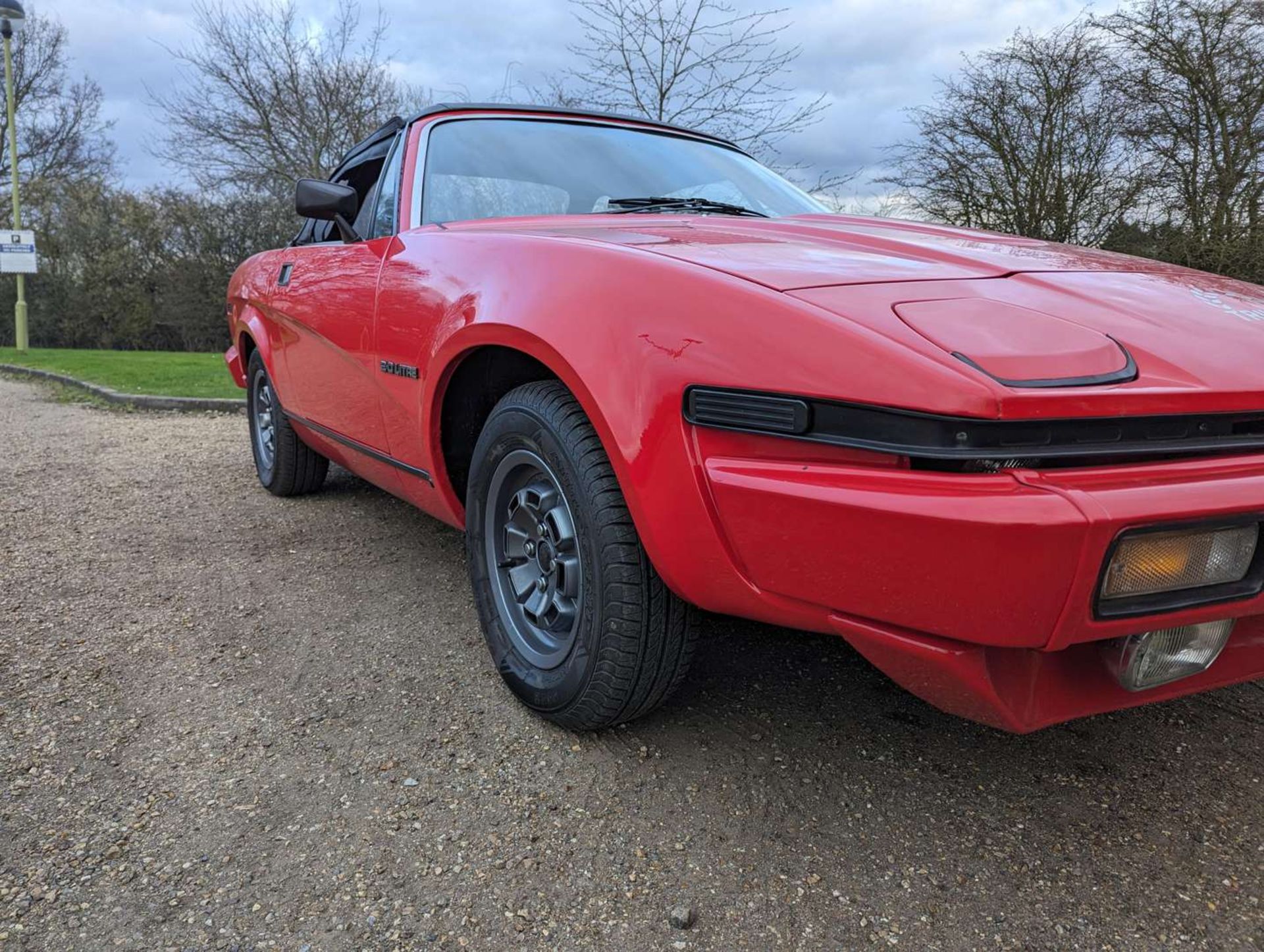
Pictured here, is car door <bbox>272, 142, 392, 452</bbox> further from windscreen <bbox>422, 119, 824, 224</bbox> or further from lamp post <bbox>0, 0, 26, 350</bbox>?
lamp post <bbox>0, 0, 26, 350</bbox>

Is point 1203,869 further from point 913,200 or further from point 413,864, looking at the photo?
point 913,200

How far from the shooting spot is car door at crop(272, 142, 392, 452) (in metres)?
2.60

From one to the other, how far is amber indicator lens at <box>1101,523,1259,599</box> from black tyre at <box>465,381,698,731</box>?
31.5 inches

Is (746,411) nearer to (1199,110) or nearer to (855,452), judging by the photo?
(855,452)

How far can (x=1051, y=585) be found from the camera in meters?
1.17

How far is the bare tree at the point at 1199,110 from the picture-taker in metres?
8.77

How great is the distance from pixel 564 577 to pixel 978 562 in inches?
39.1

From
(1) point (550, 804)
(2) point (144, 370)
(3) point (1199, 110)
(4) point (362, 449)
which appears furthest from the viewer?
(2) point (144, 370)

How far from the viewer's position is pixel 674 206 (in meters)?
2.71

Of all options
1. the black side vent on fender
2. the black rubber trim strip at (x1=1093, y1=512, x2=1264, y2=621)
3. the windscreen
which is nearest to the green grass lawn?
the windscreen

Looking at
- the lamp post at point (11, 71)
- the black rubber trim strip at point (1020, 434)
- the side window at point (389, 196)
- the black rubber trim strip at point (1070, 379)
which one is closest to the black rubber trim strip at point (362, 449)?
the side window at point (389, 196)

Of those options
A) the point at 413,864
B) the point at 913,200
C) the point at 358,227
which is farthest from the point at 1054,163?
the point at 413,864

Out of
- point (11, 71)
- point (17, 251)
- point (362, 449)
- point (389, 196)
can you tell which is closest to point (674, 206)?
point (389, 196)

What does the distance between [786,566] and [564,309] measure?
2.33 feet
